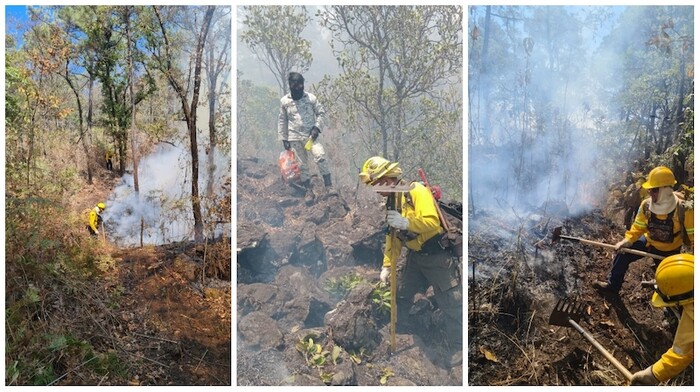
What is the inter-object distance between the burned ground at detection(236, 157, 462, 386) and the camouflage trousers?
204 mm

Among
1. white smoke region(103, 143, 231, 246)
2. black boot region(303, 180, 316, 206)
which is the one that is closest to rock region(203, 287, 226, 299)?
white smoke region(103, 143, 231, 246)

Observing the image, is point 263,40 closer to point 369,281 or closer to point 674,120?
point 369,281

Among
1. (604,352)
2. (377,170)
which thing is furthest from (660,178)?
(377,170)

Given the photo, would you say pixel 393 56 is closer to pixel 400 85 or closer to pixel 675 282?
pixel 400 85

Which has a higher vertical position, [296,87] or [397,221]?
[296,87]

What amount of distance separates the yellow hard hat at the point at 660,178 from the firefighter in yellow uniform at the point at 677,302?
0.55m

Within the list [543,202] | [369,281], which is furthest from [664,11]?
[369,281]

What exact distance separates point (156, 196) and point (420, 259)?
6.68 feet

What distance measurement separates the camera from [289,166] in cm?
430

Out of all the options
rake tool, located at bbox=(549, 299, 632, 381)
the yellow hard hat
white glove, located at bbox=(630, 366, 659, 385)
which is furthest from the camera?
rake tool, located at bbox=(549, 299, 632, 381)

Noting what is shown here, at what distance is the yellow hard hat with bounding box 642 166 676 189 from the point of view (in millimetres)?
4047

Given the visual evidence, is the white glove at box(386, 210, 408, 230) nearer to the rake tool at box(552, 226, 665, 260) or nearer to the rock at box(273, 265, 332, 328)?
the rock at box(273, 265, 332, 328)

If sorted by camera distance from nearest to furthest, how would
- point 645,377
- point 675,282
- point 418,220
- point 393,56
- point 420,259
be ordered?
point 675,282
point 645,377
point 418,220
point 420,259
point 393,56

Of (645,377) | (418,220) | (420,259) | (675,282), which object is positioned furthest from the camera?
(420,259)
